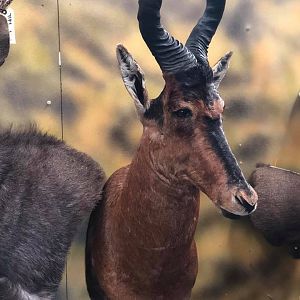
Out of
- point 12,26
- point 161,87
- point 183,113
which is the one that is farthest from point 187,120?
point 12,26

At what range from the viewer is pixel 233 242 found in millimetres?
1345

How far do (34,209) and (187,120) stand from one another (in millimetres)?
264

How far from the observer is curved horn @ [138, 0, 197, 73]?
86 centimetres

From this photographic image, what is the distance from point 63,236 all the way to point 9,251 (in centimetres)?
10

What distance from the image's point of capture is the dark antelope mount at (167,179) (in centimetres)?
87

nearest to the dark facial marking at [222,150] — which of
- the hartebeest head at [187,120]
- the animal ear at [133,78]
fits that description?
the hartebeest head at [187,120]

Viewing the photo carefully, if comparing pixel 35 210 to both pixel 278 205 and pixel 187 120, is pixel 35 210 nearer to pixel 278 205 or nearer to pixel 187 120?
pixel 187 120

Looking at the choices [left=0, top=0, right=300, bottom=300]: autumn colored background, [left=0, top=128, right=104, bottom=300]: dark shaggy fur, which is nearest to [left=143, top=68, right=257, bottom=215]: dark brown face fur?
[left=0, top=128, right=104, bottom=300]: dark shaggy fur

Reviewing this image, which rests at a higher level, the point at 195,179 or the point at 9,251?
the point at 195,179

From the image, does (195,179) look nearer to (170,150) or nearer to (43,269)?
(170,150)

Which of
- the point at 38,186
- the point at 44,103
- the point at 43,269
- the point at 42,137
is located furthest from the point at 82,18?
the point at 43,269

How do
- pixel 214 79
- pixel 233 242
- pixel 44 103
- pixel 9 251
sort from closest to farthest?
pixel 9 251, pixel 214 79, pixel 44 103, pixel 233 242

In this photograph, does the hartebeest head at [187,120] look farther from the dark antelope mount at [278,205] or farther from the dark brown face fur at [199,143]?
the dark antelope mount at [278,205]

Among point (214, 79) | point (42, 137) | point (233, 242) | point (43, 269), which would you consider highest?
point (214, 79)
